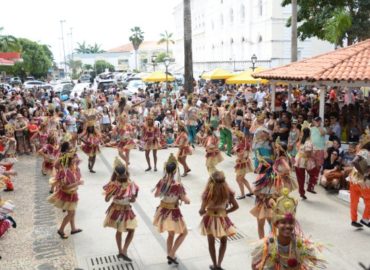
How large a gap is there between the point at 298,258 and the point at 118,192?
9.39 feet

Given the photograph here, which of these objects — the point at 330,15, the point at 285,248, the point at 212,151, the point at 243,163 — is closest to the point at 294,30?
the point at 330,15

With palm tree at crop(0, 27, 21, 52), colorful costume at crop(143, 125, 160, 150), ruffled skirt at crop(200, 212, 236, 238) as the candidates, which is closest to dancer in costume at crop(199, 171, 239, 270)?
ruffled skirt at crop(200, 212, 236, 238)

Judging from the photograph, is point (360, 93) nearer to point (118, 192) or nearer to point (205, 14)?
point (118, 192)

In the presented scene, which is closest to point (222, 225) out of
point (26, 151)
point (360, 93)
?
point (26, 151)

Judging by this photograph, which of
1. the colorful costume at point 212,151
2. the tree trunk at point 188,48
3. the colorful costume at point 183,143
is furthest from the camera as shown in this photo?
the tree trunk at point 188,48

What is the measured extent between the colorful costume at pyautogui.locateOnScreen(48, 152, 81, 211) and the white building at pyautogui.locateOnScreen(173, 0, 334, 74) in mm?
36400

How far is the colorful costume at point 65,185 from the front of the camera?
7262 mm

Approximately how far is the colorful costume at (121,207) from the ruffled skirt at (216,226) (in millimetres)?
1145

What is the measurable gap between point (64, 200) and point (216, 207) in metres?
2.96

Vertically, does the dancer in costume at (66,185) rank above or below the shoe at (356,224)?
above

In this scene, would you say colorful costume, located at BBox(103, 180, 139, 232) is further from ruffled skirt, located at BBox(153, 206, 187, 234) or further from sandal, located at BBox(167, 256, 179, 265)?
sandal, located at BBox(167, 256, 179, 265)

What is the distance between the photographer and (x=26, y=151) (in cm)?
1536

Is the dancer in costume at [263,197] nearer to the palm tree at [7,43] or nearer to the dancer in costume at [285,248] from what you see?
the dancer in costume at [285,248]

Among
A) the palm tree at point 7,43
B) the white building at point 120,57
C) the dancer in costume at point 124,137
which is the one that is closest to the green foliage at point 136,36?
the white building at point 120,57
